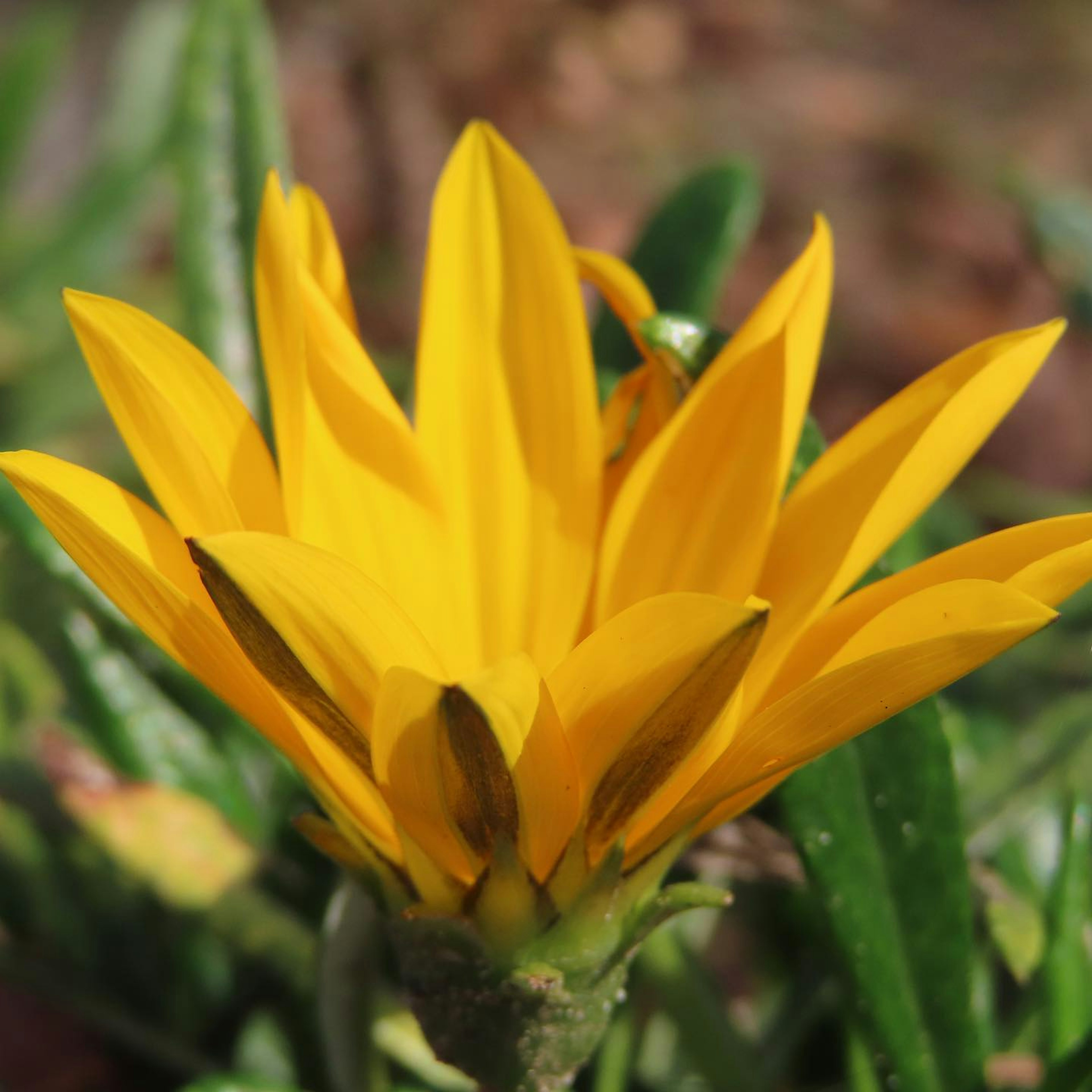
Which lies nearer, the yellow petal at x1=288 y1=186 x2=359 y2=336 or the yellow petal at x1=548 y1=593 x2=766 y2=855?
the yellow petal at x1=548 y1=593 x2=766 y2=855

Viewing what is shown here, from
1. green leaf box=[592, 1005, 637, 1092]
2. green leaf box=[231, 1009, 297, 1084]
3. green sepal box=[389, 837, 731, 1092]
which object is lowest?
green leaf box=[592, 1005, 637, 1092]

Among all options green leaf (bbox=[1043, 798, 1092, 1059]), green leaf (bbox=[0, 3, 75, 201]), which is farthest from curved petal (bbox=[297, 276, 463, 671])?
green leaf (bbox=[0, 3, 75, 201])

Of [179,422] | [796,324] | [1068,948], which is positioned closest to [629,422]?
[796,324]

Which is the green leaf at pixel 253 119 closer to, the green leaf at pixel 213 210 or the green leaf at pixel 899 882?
the green leaf at pixel 213 210

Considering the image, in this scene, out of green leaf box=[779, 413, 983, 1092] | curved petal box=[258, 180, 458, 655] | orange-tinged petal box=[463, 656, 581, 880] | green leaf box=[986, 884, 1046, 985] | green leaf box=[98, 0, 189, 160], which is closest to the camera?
orange-tinged petal box=[463, 656, 581, 880]

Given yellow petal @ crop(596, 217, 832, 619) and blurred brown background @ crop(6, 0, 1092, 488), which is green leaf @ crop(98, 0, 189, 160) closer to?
blurred brown background @ crop(6, 0, 1092, 488)

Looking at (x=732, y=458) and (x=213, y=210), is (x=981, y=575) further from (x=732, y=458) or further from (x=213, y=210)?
(x=213, y=210)
